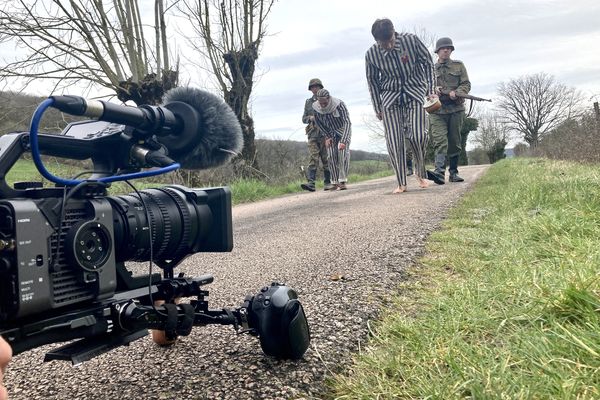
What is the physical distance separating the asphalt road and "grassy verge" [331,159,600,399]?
116mm

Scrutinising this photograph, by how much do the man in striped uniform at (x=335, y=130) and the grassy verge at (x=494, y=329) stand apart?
7393 millimetres

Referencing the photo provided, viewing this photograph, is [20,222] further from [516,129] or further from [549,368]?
[516,129]

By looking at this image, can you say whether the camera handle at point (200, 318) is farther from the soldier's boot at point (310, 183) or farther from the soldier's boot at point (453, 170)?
the soldier's boot at point (310, 183)

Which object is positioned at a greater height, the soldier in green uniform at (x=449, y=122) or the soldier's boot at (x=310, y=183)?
the soldier in green uniform at (x=449, y=122)

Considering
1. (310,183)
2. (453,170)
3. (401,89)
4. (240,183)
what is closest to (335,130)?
(310,183)

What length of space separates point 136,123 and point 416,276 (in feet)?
4.89

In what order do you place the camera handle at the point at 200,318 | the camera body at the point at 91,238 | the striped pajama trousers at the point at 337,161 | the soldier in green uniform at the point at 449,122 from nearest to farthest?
the camera body at the point at 91,238
the camera handle at the point at 200,318
the soldier in green uniform at the point at 449,122
the striped pajama trousers at the point at 337,161

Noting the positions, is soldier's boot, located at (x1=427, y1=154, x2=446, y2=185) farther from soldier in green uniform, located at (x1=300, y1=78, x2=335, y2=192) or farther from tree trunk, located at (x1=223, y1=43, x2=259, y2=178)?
tree trunk, located at (x1=223, y1=43, x2=259, y2=178)

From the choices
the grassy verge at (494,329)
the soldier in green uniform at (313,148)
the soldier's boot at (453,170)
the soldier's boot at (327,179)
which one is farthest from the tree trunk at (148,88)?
the grassy verge at (494,329)

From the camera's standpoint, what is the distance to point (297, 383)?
4.57 feet

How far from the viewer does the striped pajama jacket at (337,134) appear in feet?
32.6

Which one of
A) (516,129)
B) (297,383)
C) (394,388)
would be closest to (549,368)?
(394,388)

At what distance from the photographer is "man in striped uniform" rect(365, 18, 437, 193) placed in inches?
252

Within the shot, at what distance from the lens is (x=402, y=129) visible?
6.66 meters
